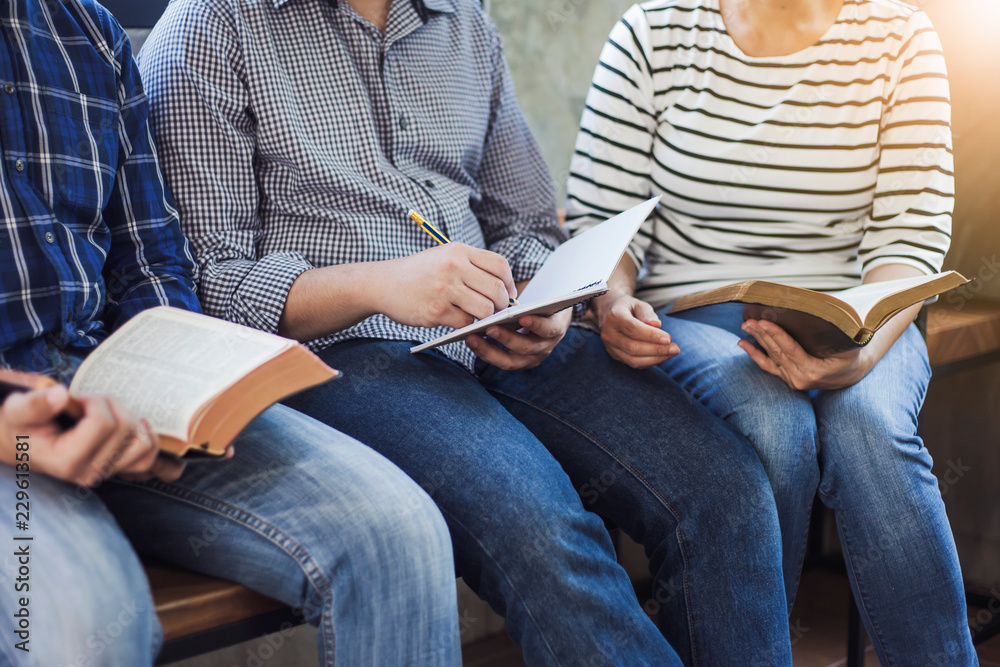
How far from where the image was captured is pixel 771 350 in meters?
1.00

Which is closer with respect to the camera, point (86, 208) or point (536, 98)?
point (86, 208)

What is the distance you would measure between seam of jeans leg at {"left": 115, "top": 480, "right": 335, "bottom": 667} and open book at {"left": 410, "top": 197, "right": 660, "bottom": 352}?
9.7 inches

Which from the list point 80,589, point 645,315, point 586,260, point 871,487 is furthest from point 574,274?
point 80,589

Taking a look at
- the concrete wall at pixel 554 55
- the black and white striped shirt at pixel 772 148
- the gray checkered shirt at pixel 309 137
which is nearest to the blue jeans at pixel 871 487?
the black and white striped shirt at pixel 772 148

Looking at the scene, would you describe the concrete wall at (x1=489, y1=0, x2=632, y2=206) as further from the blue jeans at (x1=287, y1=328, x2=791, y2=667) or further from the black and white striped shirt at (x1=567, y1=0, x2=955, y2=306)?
the blue jeans at (x1=287, y1=328, x2=791, y2=667)

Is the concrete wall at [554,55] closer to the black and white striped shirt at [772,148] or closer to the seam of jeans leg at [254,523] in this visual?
the black and white striped shirt at [772,148]

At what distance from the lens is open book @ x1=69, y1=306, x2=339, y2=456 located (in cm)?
60

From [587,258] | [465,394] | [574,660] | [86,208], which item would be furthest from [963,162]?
[86,208]

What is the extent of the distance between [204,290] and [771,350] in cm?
68

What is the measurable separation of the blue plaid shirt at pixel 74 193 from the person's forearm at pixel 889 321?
0.82 meters

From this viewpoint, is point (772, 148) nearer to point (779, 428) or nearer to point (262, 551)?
point (779, 428)

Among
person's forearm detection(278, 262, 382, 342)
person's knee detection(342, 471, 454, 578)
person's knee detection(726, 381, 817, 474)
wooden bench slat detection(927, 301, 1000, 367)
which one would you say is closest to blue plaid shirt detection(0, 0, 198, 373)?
person's forearm detection(278, 262, 382, 342)

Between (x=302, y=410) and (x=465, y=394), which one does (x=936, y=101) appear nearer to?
(x=465, y=394)

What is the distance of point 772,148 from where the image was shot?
3.84ft
